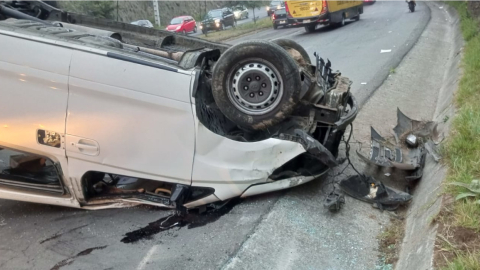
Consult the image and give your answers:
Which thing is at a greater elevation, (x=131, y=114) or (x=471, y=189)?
(x=131, y=114)

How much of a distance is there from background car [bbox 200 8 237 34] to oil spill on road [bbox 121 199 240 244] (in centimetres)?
2398

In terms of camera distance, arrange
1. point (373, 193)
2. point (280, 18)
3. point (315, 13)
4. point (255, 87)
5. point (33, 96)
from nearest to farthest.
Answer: point (33, 96)
point (255, 87)
point (373, 193)
point (315, 13)
point (280, 18)

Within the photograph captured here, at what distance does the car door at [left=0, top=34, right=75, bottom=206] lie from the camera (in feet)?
12.7

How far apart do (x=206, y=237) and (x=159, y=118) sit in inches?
40.0

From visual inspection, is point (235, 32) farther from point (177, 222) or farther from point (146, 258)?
point (146, 258)

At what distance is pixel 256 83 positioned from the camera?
13.1ft

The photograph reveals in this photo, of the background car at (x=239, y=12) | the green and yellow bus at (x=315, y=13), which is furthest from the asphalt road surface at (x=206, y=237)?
the background car at (x=239, y=12)

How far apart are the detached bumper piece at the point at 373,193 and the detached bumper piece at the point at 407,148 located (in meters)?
0.39

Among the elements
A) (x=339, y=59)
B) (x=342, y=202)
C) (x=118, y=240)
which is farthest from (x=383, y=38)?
(x=118, y=240)

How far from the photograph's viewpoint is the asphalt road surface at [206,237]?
138 inches

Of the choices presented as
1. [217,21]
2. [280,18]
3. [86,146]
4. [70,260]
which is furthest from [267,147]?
[217,21]

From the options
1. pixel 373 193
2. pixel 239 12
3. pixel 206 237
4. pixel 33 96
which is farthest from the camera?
pixel 239 12

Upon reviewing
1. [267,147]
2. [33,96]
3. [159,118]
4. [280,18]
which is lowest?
[280,18]

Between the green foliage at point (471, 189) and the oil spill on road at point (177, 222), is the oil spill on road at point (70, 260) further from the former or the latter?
the green foliage at point (471, 189)
